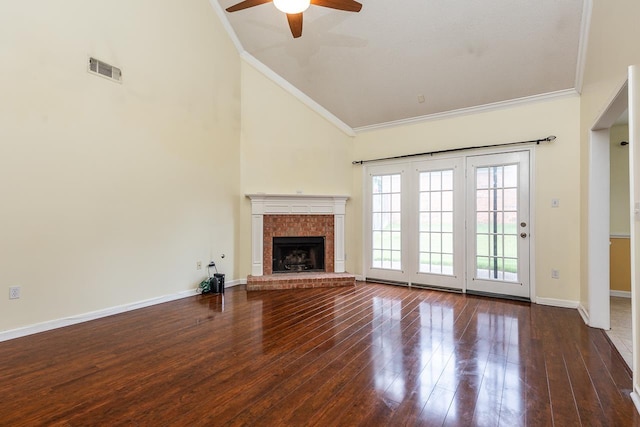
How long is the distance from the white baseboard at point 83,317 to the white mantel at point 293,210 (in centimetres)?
124

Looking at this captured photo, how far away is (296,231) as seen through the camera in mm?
5480

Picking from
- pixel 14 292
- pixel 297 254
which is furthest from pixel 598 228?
pixel 14 292

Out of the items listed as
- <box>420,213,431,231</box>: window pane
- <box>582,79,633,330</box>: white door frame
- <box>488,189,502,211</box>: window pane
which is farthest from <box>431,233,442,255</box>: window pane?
<box>582,79,633,330</box>: white door frame

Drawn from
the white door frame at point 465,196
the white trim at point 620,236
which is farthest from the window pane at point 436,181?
the white trim at point 620,236

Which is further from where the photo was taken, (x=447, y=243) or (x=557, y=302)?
(x=447, y=243)

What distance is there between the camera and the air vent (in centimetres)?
333

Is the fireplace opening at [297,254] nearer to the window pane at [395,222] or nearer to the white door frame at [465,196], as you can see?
the white door frame at [465,196]

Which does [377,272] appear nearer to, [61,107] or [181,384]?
[181,384]

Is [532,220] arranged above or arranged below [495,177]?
below

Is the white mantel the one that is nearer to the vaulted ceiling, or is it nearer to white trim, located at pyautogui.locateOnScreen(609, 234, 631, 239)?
the vaulted ceiling

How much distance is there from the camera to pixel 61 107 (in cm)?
309

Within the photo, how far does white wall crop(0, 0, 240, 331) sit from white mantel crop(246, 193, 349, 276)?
0.51 meters

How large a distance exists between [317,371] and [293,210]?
334 centimetres

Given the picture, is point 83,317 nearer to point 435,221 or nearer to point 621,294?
point 435,221
